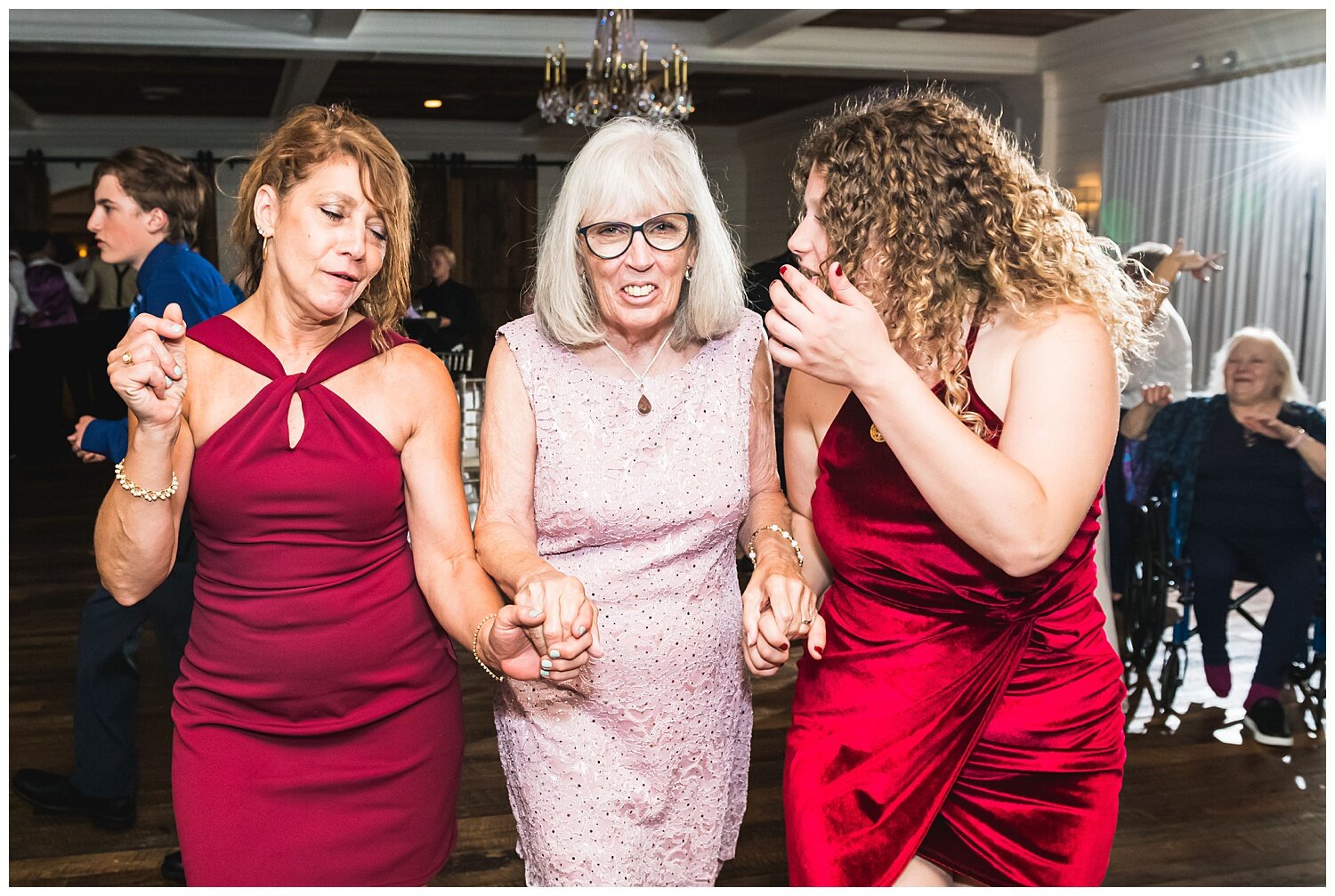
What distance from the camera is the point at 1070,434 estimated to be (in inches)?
54.6

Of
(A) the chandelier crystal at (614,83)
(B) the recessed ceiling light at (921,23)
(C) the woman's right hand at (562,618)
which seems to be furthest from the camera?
(B) the recessed ceiling light at (921,23)

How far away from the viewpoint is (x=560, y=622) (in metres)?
1.47

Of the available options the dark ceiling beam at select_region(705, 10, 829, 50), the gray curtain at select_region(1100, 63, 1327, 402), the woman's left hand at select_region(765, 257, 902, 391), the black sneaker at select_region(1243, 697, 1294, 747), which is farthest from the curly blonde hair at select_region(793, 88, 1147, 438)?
the gray curtain at select_region(1100, 63, 1327, 402)

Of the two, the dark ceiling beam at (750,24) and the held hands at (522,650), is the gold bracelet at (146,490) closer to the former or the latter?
the held hands at (522,650)

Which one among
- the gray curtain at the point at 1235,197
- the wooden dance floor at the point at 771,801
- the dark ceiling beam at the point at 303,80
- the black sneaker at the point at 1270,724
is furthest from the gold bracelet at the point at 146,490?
the dark ceiling beam at the point at 303,80

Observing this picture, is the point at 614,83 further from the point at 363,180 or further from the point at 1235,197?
the point at 363,180

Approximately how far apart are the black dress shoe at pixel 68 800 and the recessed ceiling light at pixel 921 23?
675cm

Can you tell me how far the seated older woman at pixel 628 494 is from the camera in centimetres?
173

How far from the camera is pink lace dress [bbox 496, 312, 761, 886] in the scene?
1747 millimetres

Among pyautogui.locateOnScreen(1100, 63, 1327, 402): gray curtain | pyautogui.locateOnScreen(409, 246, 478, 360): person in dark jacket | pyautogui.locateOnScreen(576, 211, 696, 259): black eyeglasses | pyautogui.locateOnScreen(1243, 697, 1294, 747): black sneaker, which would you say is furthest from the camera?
pyautogui.locateOnScreen(409, 246, 478, 360): person in dark jacket

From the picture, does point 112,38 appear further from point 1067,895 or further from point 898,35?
point 1067,895

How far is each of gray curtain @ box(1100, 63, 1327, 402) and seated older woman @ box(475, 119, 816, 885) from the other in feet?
19.5

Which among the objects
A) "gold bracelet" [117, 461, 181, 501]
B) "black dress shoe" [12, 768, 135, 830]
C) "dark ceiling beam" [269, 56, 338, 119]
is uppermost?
"dark ceiling beam" [269, 56, 338, 119]

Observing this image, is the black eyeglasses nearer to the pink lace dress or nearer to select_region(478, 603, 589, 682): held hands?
the pink lace dress
